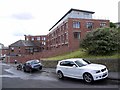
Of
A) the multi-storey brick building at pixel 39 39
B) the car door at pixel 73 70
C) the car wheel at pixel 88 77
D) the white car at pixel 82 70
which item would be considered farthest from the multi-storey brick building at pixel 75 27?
the multi-storey brick building at pixel 39 39

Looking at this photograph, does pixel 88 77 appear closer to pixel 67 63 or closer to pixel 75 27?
pixel 67 63

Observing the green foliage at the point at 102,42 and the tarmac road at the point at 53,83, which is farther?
the green foliage at the point at 102,42

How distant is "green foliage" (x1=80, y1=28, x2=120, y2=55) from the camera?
22766 millimetres

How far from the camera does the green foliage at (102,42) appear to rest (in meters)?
22.8

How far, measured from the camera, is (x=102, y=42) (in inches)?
904

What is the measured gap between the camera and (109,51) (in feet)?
74.8

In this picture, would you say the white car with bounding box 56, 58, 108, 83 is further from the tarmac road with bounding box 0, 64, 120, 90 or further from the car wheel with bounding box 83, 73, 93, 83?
the tarmac road with bounding box 0, 64, 120, 90

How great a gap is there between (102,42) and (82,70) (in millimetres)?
10175

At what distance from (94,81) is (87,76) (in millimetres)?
613

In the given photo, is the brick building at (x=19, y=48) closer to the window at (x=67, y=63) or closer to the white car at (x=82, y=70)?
the window at (x=67, y=63)

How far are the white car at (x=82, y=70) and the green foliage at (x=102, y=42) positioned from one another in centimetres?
825

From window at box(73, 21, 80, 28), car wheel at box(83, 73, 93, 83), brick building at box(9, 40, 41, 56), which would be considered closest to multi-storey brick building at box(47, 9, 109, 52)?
window at box(73, 21, 80, 28)

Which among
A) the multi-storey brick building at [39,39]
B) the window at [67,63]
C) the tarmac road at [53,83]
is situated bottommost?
the tarmac road at [53,83]

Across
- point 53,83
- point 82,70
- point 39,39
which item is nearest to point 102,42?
point 82,70
